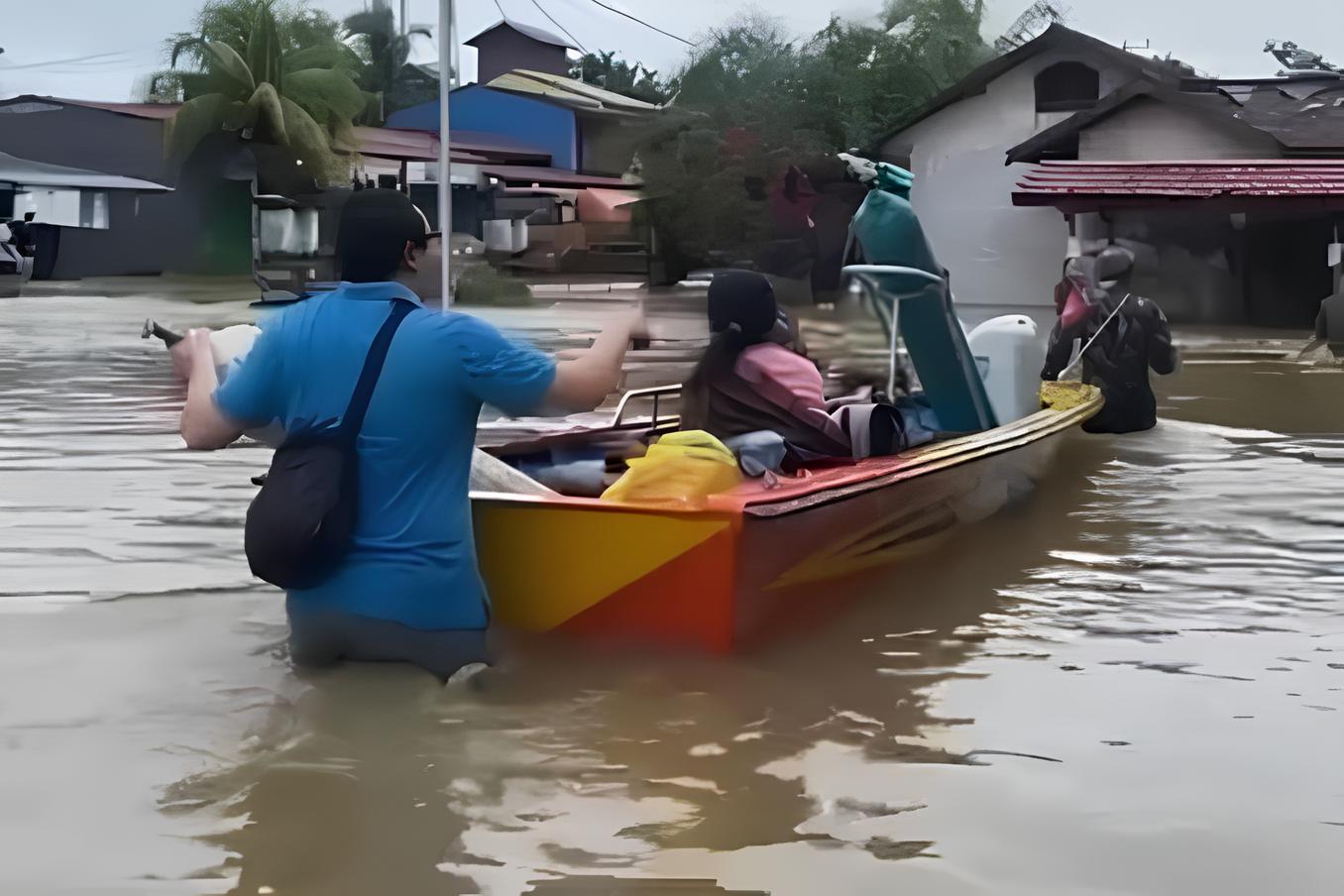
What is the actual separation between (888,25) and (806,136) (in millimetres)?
12875

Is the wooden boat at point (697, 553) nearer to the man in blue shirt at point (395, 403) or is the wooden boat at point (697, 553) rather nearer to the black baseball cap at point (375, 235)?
the man in blue shirt at point (395, 403)

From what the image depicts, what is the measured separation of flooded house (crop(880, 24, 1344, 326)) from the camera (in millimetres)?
23922

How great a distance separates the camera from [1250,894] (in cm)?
361

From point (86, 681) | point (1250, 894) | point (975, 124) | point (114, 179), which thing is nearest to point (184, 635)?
point (86, 681)

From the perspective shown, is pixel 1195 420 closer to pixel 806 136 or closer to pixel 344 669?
pixel 344 669

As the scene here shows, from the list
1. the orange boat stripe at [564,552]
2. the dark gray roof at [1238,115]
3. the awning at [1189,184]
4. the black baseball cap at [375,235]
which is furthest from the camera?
the dark gray roof at [1238,115]

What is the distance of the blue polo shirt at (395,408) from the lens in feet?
14.5

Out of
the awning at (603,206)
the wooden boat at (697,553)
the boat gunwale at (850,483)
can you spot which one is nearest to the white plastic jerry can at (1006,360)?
the boat gunwale at (850,483)

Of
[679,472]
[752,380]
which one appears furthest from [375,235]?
[752,380]

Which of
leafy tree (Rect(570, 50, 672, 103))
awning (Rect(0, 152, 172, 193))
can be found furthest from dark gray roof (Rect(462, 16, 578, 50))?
awning (Rect(0, 152, 172, 193))

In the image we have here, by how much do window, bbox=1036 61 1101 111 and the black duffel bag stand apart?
26698 mm

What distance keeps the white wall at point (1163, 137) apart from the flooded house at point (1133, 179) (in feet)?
0.07

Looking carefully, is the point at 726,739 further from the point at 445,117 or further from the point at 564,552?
the point at 445,117

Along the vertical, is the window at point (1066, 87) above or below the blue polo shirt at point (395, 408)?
above
